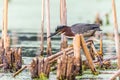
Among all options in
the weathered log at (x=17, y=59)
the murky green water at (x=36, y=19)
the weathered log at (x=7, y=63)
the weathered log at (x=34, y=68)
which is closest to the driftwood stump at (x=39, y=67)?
the weathered log at (x=34, y=68)

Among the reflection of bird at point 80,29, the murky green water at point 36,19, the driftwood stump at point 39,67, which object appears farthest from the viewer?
the murky green water at point 36,19

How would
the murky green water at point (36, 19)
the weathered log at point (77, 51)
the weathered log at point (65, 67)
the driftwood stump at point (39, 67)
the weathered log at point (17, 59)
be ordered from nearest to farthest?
the weathered log at point (65, 67) → the weathered log at point (77, 51) → the driftwood stump at point (39, 67) → the weathered log at point (17, 59) → the murky green water at point (36, 19)

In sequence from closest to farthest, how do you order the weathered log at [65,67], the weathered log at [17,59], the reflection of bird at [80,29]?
1. the weathered log at [65,67]
2. the reflection of bird at [80,29]
3. the weathered log at [17,59]

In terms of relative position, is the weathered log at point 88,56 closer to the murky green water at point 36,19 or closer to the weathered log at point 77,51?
the weathered log at point 77,51

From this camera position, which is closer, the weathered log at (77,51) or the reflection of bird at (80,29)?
the weathered log at (77,51)

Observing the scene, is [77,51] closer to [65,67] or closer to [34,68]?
[65,67]

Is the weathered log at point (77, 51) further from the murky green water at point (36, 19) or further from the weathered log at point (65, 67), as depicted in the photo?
the murky green water at point (36, 19)

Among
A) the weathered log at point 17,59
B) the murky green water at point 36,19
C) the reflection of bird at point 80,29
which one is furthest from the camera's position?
the murky green water at point 36,19

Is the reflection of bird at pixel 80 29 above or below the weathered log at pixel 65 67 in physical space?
above

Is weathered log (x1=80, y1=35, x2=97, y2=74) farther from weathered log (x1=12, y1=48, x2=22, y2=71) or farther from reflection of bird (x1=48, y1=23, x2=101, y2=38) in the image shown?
weathered log (x1=12, y1=48, x2=22, y2=71)

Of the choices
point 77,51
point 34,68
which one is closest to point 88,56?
point 77,51

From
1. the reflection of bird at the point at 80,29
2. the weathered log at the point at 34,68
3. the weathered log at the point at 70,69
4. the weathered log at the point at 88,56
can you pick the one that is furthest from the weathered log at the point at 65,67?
the reflection of bird at the point at 80,29

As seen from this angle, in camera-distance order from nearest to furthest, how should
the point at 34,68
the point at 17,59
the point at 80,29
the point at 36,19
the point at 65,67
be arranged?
the point at 65,67 → the point at 34,68 → the point at 80,29 → the point at 17,59 → the point at 36,19

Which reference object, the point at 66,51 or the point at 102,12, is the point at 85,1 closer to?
the point at 102,12
